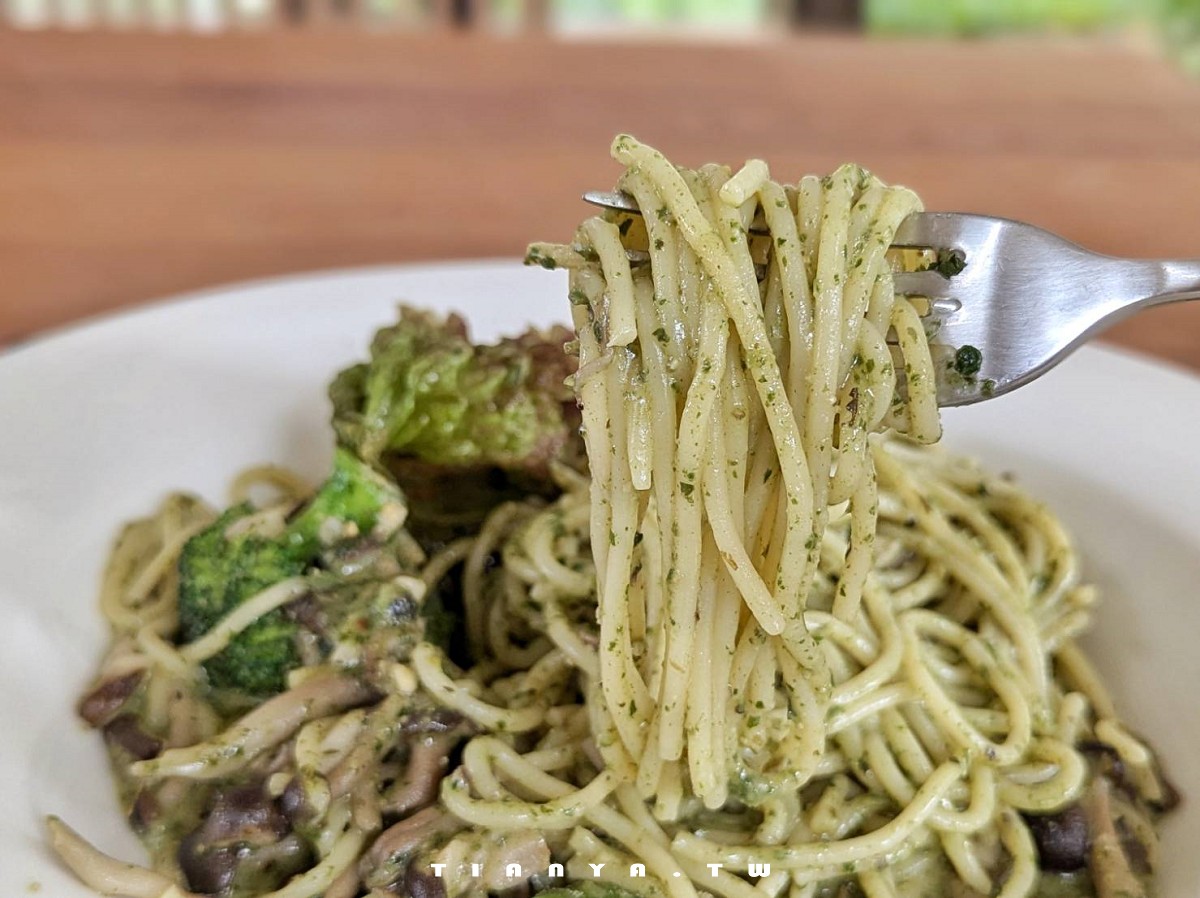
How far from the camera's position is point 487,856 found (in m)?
1.92

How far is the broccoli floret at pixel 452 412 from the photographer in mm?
2414

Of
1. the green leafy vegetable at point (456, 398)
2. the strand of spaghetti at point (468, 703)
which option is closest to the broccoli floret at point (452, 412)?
the green leafy vegetable at point (456, 398)

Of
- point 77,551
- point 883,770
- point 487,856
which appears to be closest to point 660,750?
point 487,856

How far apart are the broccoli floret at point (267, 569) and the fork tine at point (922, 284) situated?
117 centimetres

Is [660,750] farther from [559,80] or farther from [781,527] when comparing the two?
[559,80]

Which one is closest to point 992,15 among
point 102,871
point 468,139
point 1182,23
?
point 1182,23

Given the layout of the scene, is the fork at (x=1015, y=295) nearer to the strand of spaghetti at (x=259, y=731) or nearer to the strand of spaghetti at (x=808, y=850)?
the strand of spaghetti at (x=808, y=850)

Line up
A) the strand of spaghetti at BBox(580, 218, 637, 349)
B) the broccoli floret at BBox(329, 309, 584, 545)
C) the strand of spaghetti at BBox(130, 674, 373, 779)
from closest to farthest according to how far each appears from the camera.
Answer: the strand of spaghetti at BBox(580, 218, 637, 349) → the strand of spaghetti at BBox(130, 674, 373, 779) → the broccoli floret at BBox(329, 309, 584, 545)

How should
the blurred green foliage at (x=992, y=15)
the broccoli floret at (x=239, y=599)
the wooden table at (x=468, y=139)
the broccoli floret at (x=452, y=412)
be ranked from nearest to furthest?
the broccoli floret at (x=239, y=599)
the broccoli floret at (x=452, y=412)
the wooden table at (x=468, y=139)
the blurred green foliage at (x=992, y=15)

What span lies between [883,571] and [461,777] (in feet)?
3.50

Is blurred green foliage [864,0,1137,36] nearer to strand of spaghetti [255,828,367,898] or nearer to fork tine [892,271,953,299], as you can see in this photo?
fork tine [892,271,953,299]

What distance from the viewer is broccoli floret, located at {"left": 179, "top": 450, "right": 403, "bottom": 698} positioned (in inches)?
87.1

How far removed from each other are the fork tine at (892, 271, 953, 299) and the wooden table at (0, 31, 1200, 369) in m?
1.96

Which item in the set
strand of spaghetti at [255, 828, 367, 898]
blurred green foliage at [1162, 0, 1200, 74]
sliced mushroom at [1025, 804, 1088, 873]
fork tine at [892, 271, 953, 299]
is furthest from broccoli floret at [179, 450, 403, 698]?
blurred green foliage at [1162, 0, 1200, 74]
